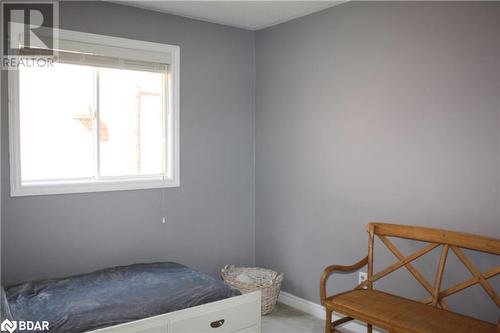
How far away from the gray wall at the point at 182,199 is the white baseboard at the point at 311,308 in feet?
1.76

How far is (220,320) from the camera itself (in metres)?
2.89

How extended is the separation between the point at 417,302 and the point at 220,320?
1.23 meters

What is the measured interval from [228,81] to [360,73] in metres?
1.31

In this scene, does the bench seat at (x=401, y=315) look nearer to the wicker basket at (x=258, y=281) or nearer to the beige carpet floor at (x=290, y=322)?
the beige carpet floor at (x=290, y=322)

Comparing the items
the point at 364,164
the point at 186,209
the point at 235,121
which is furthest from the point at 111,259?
the point at 364,164

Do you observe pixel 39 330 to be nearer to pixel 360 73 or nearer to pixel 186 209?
pixel 186 209

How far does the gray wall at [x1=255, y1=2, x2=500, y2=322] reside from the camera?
109 inches

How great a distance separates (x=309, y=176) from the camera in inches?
153

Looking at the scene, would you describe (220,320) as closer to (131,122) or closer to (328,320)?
(328,320)

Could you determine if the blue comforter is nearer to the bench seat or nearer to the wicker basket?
the wicker basket

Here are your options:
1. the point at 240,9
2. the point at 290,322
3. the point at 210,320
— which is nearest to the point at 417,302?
the point at 290,322

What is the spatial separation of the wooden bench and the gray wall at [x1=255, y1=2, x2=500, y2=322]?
132 millimetres

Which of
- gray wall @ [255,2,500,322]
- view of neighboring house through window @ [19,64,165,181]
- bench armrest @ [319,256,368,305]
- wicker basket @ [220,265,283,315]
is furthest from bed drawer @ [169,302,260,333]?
view of neighboring house through window @ [19,64,165,181]

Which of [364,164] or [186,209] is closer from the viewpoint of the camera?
[364,164]
